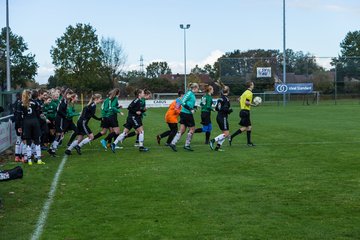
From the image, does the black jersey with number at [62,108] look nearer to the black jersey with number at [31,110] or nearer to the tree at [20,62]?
the black jersey with number at [31,110]

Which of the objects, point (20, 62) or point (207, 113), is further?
point (20, 62)

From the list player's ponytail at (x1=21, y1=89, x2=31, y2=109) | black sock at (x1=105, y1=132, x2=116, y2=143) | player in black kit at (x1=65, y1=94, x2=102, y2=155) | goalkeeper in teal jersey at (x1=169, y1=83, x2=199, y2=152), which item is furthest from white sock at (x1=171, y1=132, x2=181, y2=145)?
player's ponytail at (x1=21, y1=89, x2=31, y2=109)

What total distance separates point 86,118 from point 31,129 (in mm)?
2221

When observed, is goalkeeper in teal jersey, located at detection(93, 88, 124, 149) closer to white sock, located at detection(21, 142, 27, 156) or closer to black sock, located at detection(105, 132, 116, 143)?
black sock, located at detection(105, 132, 116, 143)

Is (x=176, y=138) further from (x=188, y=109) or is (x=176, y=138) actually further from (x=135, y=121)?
(x=135, y=121)

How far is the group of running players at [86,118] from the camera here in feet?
44.2

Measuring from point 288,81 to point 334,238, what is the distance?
52704 mm

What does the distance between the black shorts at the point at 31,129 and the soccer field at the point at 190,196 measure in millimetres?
783

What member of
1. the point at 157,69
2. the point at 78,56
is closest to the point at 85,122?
the point at 78,56

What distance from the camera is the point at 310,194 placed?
8984 mm

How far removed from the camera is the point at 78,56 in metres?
81.8

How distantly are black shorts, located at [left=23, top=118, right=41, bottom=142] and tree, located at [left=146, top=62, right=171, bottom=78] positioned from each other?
11660 cm

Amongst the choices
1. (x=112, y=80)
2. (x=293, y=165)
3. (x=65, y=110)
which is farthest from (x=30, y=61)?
(x=293, y=165)

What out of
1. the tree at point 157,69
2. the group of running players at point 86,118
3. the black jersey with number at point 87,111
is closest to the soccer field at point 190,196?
the group of running players at point 86,118
